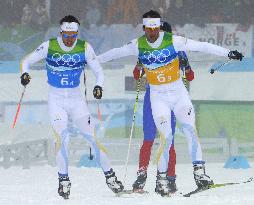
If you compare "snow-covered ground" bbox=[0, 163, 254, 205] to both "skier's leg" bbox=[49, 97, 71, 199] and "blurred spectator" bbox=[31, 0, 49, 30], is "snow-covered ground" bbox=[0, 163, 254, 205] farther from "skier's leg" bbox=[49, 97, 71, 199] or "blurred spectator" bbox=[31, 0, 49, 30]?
"blurred spectator" bbox=[31, 0, 49, 30]

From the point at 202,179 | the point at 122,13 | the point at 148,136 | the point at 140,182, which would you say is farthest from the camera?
the point at 122,13

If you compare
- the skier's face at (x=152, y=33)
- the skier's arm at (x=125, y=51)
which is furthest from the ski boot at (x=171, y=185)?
the skier's face at (x=152, y=33)

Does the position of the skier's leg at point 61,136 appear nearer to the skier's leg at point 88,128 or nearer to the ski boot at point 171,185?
the skier's leg at point 88,128

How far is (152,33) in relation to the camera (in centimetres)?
693

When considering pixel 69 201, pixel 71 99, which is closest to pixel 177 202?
pixel 69 201

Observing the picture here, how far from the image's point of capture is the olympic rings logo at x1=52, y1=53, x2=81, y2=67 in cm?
713

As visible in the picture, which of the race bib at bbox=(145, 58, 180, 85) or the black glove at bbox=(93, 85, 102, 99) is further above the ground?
the race bib at bbox=(145, 58, 180, 85)

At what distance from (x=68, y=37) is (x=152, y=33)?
75 centimetres

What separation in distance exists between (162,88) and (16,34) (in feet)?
36.9

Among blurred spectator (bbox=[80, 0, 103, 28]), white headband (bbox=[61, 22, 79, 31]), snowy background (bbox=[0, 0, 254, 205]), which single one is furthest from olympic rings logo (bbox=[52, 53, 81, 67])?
blurred spectator (bbox=[80, 0, 103, 28])

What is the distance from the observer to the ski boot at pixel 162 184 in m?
6.86

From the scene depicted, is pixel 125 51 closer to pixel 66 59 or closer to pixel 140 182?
pixel 66 59

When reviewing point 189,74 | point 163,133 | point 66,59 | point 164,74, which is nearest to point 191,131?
point 163,133

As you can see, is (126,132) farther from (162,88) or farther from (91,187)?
(162,88)
